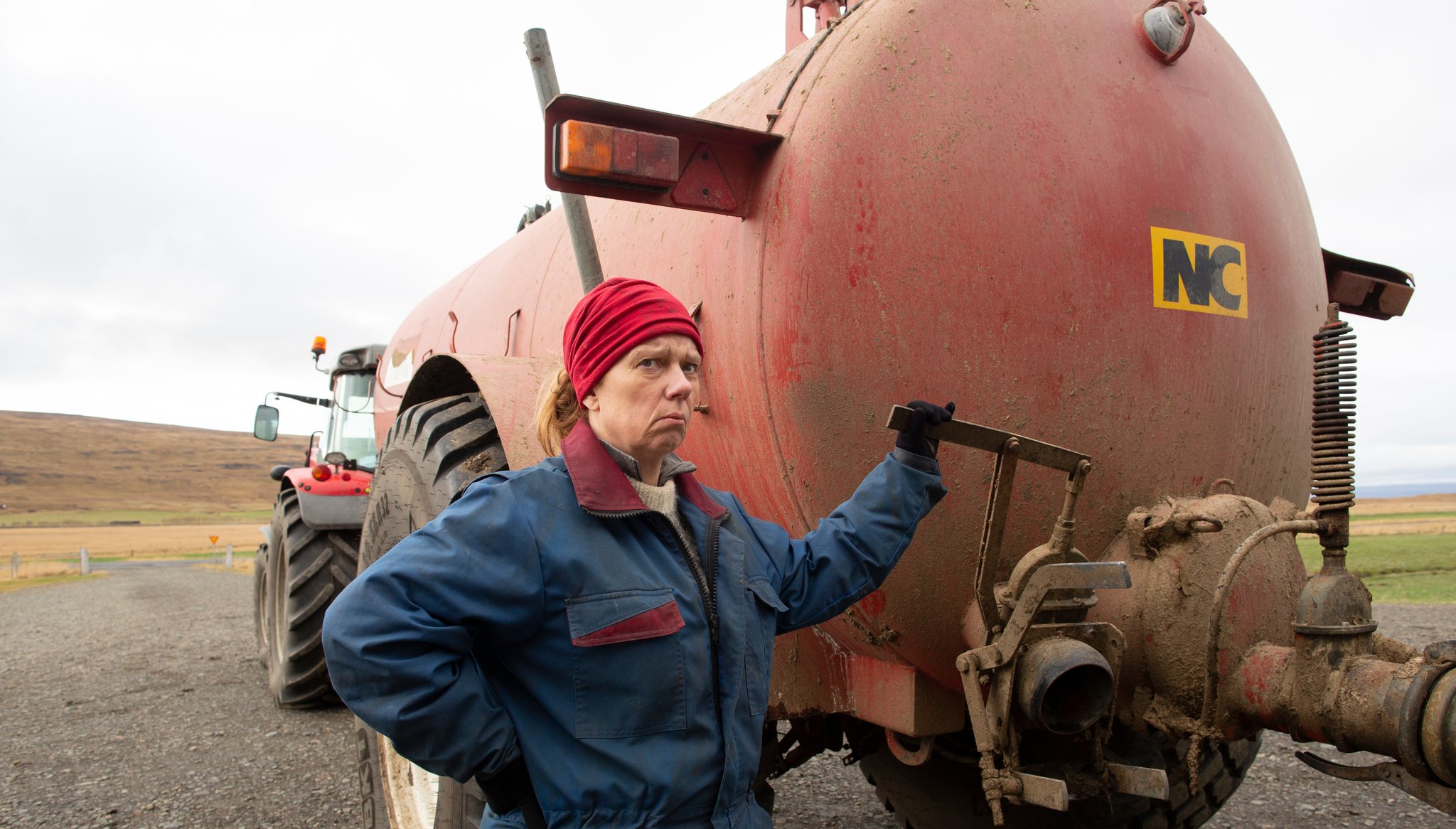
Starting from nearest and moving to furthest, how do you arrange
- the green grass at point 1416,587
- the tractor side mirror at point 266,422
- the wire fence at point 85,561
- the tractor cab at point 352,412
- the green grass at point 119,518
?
the tractor cab at point 352,412, the tractor side mirror at point 266,422, the green grass at point 1416,587, the wire fence at point 85,561, the green grass at point 119,518

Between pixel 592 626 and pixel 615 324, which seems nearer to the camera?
pixel 592 626

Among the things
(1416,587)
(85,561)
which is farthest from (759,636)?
(85,561)

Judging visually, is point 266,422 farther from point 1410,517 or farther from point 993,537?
point 1410,517

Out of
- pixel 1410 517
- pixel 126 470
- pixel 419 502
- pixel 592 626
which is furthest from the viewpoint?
pixel 126 470

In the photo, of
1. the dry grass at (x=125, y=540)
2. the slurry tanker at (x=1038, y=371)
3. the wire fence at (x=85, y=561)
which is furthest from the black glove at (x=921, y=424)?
the dry grass at (x=125, y=540)

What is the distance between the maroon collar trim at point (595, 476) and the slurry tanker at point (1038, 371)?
524 mm

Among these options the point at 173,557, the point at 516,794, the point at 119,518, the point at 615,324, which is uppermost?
the point at 615,324

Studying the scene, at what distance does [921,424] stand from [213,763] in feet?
15.3

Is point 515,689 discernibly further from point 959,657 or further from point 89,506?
point 89,506

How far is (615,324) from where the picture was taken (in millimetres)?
1699

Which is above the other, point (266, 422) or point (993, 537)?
point (266, 422)

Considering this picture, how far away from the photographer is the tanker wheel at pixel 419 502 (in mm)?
2736

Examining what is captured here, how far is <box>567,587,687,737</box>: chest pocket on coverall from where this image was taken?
1497mm

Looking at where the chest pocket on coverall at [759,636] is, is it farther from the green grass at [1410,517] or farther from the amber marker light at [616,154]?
the green grass at [1410,517]
